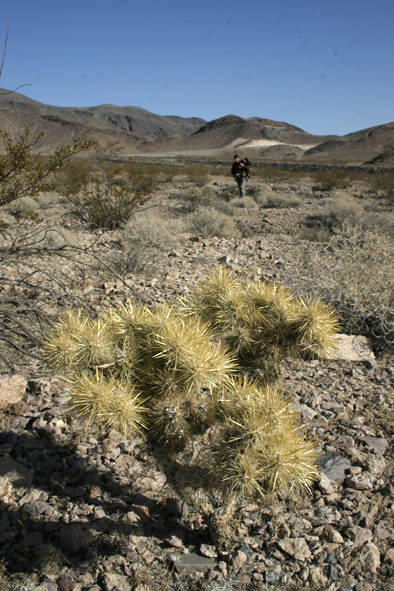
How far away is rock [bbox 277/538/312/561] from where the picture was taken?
2.13m

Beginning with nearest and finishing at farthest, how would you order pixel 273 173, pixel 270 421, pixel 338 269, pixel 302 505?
pixel 270 421, pixel 302 505, pixel 338 269, pixel 273 173

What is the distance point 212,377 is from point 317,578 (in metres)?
1.12

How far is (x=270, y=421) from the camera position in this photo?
6.42ft

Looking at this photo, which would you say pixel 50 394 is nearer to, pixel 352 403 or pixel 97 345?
pixel 97 345

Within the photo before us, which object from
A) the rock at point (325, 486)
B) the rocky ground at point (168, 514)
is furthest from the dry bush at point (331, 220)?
the rock at point (325, 486)

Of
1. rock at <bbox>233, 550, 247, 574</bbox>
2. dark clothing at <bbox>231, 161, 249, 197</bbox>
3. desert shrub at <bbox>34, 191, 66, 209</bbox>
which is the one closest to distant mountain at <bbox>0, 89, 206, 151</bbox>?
desert shrub at <bbox>34, 191, 66, 209</bbox>

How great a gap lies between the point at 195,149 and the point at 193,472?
112m

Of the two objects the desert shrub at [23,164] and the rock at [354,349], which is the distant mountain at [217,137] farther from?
the desert shrub at [23,164]

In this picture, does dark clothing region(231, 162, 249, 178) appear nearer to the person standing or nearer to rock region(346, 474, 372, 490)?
A: the person standing

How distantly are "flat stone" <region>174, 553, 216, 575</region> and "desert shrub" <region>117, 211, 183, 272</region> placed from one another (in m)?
4.67

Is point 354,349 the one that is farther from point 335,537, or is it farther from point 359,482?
point 335,537

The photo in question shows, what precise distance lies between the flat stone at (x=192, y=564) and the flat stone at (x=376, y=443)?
1462 mm

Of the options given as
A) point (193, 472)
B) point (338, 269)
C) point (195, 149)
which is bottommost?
point (193, 472)

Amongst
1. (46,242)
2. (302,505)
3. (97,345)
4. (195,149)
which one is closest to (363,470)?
(302,505)
